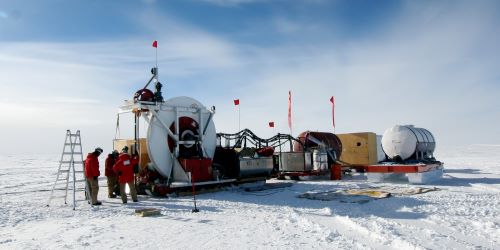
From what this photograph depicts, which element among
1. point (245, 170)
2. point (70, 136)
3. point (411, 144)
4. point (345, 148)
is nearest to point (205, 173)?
point (245, 170)

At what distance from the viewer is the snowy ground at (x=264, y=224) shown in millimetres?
6668

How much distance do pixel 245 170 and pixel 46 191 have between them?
729 cm

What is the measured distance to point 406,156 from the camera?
722 inches

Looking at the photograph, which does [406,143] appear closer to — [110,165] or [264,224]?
[264,224]

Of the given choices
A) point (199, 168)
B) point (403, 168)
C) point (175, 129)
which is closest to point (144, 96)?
point (175, 129)

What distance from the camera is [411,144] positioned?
18.0 metres

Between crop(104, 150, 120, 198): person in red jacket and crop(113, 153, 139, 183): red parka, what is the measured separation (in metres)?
0.76

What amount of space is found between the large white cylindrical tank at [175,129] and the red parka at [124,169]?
1246 millimetres

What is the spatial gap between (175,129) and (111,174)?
242 centimetres

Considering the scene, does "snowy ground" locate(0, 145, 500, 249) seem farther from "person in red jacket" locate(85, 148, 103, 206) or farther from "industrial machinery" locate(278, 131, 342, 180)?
"industrial machinery" locate(278, 131, 342, 180)

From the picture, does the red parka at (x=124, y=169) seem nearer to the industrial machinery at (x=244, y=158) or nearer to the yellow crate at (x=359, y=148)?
the industrial machinery at (x=244, y=158)

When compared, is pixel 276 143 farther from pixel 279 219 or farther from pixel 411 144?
pixel 279 219

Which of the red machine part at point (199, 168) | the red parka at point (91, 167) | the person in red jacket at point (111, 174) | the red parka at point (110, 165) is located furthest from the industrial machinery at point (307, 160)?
the red parka at point (91, 167)

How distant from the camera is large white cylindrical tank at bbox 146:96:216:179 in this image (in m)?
13.4
